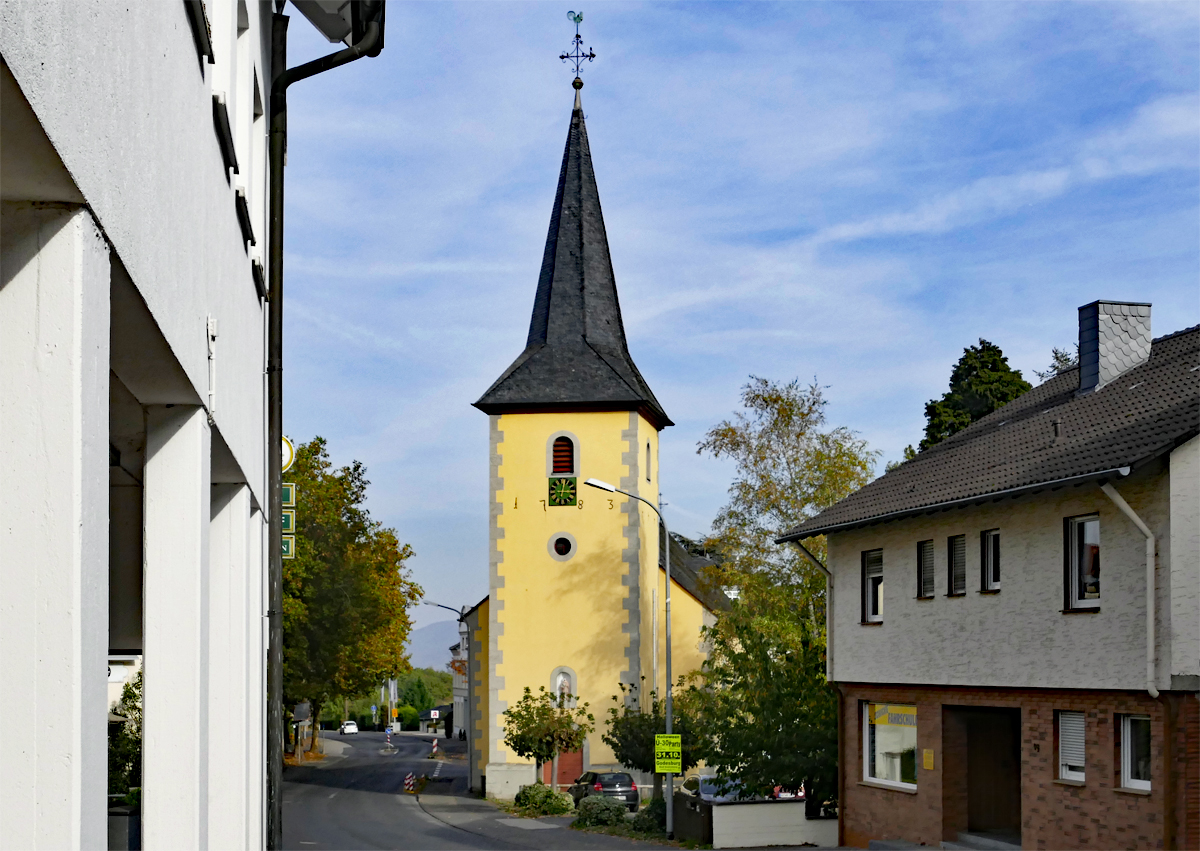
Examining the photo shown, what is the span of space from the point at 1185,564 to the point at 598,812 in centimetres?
1993

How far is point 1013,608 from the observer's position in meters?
22.4

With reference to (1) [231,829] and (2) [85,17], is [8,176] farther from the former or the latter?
(1) [231,829]

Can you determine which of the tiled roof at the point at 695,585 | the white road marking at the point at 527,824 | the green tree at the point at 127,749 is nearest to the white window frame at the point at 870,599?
the white road marking at the point at 527,824

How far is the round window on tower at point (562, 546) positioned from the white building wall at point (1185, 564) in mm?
27311

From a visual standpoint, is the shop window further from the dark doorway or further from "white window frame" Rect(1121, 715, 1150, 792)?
"white window frame" Rect(1121, 715, 1150, 792)

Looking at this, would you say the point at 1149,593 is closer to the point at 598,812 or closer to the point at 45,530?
the point at 45,530

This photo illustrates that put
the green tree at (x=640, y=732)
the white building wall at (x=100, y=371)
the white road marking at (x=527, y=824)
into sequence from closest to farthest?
the white building wall at (x=100, y=371), the white road marking at (x=527, y=824), the green tree at (x=640, y=732)

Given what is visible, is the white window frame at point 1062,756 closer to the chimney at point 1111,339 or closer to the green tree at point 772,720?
the chimney at point 1111,339

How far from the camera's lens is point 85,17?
10.1ft

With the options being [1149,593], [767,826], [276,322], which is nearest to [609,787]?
[767,826]

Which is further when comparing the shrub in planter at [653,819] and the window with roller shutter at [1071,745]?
the shrub in planter at [653,819]

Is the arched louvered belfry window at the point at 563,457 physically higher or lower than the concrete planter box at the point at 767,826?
higher

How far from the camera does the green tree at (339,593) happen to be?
51031mm

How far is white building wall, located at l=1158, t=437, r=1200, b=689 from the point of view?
18281 millimetres
